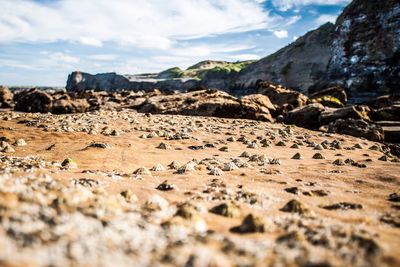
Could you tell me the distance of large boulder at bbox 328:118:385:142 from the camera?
20.2 meters

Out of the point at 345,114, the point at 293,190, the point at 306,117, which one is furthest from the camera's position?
the point at 306,117

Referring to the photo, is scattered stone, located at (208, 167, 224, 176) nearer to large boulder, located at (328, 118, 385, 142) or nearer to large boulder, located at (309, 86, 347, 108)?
large boulder, located at (328, 118, 385, 142)

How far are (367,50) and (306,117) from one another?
5438cm

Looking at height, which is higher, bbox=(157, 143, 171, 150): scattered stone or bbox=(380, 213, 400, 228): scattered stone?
bbox=(380, 213, 400, 228): scattered stone

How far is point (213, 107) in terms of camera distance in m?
28.0

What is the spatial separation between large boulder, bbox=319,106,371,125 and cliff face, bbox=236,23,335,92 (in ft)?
295

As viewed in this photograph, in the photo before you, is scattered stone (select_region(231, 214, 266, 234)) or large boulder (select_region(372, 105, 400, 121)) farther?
large boulder (select_region(372, 105, 400, 121))

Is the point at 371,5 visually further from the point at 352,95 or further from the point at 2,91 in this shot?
the point at 2,91

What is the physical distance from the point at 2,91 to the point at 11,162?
43210mm

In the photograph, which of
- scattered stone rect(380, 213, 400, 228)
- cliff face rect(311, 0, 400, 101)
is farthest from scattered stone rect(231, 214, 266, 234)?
cliff face rect(311, 0, 400, 101)

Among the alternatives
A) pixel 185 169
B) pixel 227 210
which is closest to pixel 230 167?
pixel 185 169

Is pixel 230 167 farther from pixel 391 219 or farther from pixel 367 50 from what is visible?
pixel 367 50

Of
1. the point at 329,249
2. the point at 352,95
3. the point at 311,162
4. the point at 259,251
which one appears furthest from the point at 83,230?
the point at 352,95

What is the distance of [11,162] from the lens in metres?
8.40
